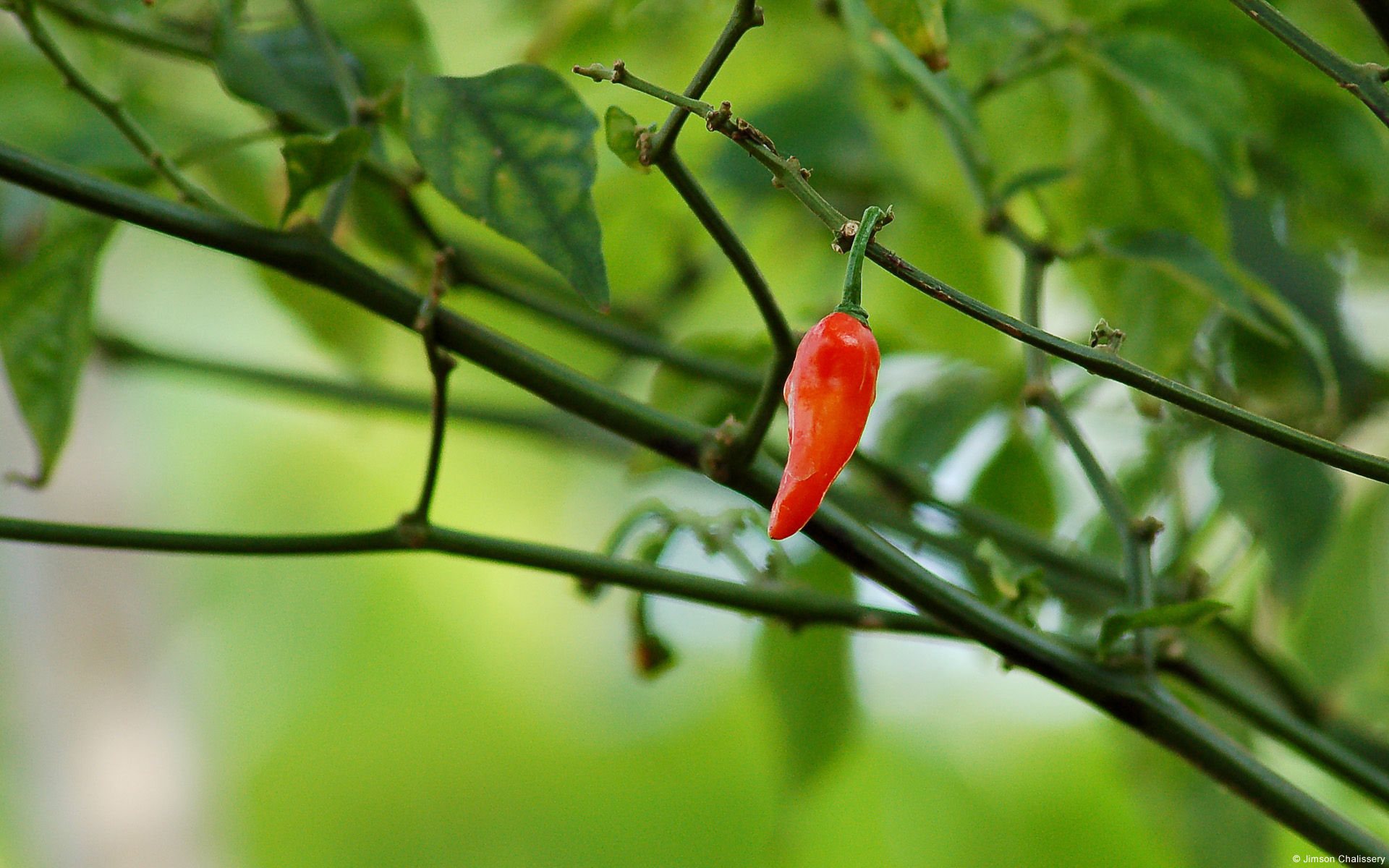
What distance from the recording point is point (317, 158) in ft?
1.10

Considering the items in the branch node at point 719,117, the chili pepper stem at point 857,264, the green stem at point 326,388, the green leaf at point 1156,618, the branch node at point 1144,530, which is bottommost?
the green leaf at point 1156,618

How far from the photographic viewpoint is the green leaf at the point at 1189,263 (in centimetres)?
38

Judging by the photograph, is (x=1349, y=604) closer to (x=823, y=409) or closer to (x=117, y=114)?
(x=823, y=409)

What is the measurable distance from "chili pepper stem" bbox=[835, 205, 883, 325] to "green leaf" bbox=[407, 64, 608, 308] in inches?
2.8

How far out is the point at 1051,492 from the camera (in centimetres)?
58

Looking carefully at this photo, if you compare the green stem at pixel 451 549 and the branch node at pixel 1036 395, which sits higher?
the branch node at pixel 1036 395

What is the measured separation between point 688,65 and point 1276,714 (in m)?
0.46

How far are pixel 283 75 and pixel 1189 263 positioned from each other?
0.31 m

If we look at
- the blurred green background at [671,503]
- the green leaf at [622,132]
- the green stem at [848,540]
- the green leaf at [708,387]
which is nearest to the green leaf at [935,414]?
the blurred green background at [671,503]

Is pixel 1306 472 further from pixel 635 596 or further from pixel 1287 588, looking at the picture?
pixel 635 596

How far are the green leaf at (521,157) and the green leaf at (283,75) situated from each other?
0.09 metres

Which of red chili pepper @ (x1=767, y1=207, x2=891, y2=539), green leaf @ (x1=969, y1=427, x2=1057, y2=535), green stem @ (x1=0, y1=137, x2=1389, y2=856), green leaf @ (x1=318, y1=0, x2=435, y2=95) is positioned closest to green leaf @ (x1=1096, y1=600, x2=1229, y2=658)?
green stem @ (x1=0, y1=137, x2=1389, y2=856)

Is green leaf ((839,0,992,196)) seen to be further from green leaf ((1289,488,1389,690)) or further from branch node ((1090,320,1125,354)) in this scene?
green leaf ((1289,488,1389,690))

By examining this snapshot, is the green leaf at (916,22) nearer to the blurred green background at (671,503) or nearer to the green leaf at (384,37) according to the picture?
the blurred green background at (671,503)
